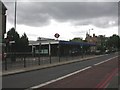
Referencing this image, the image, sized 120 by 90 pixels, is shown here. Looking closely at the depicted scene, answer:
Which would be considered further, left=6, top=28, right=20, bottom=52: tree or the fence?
left=6, top=28, right=20, bottom=52: tree

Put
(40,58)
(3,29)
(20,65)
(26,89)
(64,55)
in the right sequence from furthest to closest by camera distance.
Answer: (3,29), (64,55), (40,58), (20,65), (26,89)

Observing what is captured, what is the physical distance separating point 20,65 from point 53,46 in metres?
51.5

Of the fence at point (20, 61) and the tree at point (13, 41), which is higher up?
the tree at point (13, 41)

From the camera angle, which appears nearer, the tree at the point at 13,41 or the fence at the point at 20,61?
the fence at the point at 20,61

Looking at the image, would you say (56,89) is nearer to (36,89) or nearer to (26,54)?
(36,89)

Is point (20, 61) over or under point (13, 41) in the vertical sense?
under

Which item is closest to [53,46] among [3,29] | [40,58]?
[3,29]

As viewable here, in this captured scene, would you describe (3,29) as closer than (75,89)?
No

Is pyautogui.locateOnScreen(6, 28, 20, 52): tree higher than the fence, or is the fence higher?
pyautogui.locateOnScreen(6, 28, 20, 52): tree

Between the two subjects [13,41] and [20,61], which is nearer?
[20,61]

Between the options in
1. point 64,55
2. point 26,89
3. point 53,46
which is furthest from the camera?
point 53,46

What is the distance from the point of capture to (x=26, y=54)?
31.9 metres

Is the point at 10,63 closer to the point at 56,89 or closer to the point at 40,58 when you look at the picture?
the point at 40,58

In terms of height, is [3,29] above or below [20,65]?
above
